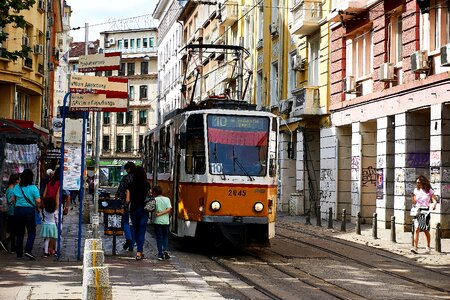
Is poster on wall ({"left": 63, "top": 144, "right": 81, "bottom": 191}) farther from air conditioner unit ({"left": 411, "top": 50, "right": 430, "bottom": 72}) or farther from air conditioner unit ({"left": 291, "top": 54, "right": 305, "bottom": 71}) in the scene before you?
air conditioner unit ({"left": 291, "top": 54, "right": 305, "bottom": 71})

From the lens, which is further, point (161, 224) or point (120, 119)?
point (120, 119)

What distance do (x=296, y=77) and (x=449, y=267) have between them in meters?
21.8

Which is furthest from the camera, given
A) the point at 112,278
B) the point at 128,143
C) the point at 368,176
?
the point at 128,143

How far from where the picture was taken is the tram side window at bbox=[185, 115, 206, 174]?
18.8 meters

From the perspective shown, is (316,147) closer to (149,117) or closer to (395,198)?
(395,198)

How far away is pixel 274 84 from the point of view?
42.7 m

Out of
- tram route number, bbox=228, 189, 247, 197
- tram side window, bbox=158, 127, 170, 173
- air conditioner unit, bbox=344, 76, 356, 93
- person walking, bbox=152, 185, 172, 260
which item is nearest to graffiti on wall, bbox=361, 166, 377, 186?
air conditioner unit, bbox=344, 76, 356, 93

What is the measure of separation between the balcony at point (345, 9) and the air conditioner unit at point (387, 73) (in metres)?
2.95

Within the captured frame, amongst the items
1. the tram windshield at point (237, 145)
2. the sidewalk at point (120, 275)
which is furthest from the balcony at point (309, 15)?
the tram windshield at point (237, 145)

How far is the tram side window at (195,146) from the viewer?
18.8m

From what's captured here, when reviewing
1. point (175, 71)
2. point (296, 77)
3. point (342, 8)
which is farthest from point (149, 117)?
point (342, 8)

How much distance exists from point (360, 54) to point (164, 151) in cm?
1069

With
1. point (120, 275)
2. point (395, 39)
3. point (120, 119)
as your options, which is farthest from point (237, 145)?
point (120, 119)

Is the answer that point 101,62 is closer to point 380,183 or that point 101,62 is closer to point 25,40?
point 380,183
